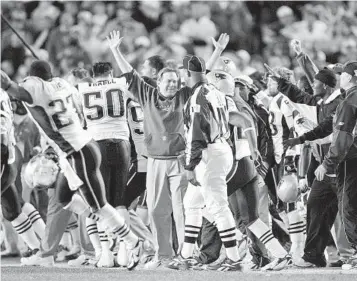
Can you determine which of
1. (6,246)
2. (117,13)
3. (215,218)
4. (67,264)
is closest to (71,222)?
(67,264)

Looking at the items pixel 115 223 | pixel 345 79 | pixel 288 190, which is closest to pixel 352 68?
pixel 345 79

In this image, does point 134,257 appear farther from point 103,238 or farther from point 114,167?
point 114,167

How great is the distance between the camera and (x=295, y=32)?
16.5 meters

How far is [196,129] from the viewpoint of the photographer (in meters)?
8.90

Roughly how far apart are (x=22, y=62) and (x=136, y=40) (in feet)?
6.76

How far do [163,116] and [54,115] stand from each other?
3.91 feet

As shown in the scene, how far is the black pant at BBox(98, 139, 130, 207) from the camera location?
32.9 ft

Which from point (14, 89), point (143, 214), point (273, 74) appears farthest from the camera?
point (143, 214)

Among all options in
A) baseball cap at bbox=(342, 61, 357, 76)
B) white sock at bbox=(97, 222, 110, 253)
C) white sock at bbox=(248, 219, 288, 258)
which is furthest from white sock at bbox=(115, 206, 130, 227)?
baseball cap at bbox=(342, 61, 357, 76)

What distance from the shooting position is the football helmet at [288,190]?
10031mm

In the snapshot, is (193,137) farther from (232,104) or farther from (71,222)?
(71,222)

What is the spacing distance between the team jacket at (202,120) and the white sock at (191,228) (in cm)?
64

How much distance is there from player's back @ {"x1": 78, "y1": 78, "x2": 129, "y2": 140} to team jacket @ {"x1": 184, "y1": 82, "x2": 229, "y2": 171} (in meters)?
1.21

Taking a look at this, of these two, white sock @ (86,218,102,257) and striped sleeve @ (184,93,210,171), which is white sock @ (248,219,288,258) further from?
white sock @ (86,218,102,257)
